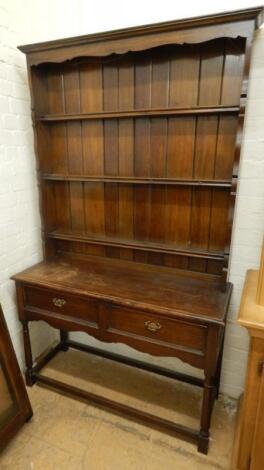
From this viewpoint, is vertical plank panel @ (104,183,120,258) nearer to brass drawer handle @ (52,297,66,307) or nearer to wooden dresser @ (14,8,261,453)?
wooden dresser @ (14,8,261,453)

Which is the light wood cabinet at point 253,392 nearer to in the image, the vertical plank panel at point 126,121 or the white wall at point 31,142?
the white wall at point 31,142

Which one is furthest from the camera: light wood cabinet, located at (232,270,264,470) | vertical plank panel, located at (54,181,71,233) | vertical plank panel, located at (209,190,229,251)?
vertical plank panel, located at (54,181,71,233)

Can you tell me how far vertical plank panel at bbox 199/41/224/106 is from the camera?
4.45ft

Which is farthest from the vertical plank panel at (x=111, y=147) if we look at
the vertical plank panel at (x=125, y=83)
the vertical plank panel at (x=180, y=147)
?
the vertical plank panel at (x=180, y=147)

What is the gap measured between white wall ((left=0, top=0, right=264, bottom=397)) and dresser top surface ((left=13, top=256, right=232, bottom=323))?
0.21m

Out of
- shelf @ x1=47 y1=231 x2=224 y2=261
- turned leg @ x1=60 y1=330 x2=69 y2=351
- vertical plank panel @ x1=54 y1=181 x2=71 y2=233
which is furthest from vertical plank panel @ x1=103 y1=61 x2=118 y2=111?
turned leg @ x1=60 y1=330 x2=69 y2=351

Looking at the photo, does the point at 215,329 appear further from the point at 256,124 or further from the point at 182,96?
the point at 182,96

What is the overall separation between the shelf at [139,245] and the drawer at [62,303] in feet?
1.28

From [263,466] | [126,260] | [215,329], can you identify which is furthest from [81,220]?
[263,466]

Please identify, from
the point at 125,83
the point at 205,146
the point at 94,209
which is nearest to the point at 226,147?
the point at 205,146

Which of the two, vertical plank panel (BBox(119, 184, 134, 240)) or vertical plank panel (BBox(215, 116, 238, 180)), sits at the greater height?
vertical plank panel (BBox(215, 116, 238, 180))

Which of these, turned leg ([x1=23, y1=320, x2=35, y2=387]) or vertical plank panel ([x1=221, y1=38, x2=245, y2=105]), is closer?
vertical plank panel ([x1=221, y1=38, x2=245, y2=105])

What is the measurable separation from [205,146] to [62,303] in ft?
3.90

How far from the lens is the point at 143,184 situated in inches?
66.0
